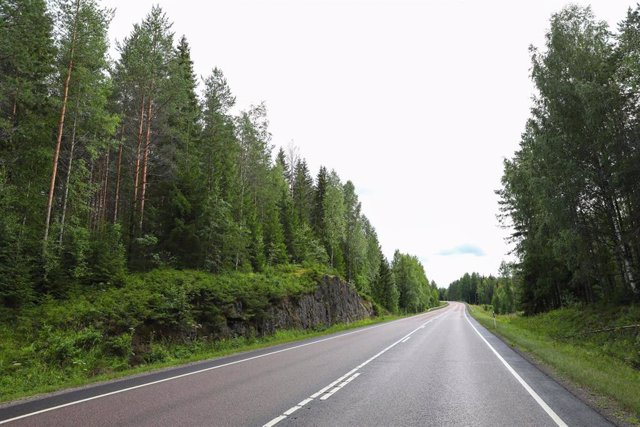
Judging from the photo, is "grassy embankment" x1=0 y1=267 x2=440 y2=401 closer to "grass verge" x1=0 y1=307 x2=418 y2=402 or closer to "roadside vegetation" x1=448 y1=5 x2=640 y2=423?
"grass verge" x1=0 y1=307 x2=418 y2=402

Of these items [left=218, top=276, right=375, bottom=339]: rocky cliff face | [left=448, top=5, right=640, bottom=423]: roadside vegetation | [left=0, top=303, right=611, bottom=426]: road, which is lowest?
[left=0, top=303, right=611, bottom=426]: road

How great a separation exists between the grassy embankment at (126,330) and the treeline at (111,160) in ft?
4.71

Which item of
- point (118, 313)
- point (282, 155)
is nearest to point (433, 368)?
point (118, 313)

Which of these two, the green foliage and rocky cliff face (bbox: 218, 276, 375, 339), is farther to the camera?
the green foliage

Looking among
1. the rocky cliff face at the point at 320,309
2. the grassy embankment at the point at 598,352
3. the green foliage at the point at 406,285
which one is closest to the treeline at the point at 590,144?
the grassy embankment at the point at 598,352

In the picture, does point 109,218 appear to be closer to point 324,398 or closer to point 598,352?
point 324,398

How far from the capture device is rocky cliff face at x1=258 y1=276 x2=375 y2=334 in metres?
23.1

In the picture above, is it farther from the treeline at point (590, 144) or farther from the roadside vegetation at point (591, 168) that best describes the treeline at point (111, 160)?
the treeline at point (590, 144)

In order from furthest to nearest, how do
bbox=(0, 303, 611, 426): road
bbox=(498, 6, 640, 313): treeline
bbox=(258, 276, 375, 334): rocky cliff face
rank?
bbox=(258, 276, 375, 334): rocky cliff face → bbox=(498, 6, 640, 313): treeline → bbox=(0, 303, 611, 426): road

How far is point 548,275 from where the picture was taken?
103 ft

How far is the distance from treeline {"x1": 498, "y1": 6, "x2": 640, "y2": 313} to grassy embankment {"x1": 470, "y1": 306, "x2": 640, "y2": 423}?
6.52 feet

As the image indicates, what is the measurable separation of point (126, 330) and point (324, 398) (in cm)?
1059

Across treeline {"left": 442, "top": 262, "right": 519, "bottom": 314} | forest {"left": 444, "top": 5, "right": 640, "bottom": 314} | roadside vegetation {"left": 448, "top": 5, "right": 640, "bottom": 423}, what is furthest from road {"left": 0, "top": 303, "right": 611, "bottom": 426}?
treeline {"left": 442, "top": 262, "right": 519, "bottom": 314}

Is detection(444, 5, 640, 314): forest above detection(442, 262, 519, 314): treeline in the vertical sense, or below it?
above
